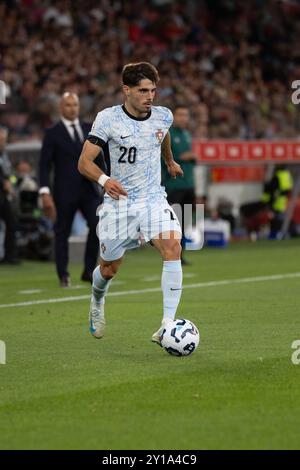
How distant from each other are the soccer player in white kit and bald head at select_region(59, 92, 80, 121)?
18.1 ft

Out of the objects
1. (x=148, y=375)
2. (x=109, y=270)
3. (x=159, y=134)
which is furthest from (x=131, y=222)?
(x=148, y=375)

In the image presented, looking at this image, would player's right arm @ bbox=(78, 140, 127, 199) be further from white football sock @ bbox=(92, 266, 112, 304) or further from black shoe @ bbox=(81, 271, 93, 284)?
black shoe @ bbox=(81, 271, 93, 284)

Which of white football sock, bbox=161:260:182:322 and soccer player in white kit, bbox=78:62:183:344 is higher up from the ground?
soccer player in white kit, bbox=78:62:183:344

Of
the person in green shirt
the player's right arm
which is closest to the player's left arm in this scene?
the player's right arm

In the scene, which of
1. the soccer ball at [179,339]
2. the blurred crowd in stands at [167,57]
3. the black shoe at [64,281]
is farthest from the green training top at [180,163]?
the soccer ball at [179,339]

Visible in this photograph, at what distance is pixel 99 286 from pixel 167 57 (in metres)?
21.3

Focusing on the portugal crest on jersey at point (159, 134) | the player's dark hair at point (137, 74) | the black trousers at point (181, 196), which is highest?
the player's dark hair at point (137, 74)

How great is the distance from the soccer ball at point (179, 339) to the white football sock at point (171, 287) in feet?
0.93

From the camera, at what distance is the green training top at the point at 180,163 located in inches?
783

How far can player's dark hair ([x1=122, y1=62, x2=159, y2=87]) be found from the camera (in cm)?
1066

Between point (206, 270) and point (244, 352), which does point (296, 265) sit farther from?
point (244, 352)

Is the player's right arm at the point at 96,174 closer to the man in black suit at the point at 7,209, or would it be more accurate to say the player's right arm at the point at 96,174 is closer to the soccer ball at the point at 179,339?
the soccer ball at the point at 179,339

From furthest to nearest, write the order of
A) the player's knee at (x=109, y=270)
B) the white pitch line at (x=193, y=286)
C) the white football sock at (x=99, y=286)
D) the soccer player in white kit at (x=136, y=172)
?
the white pitch line at (x=193, y=286)
the white football sock at (x=99, y=286)
the player's knee at (x=109, y=270)
the soccer player in white kit at (x=136, y=172)
